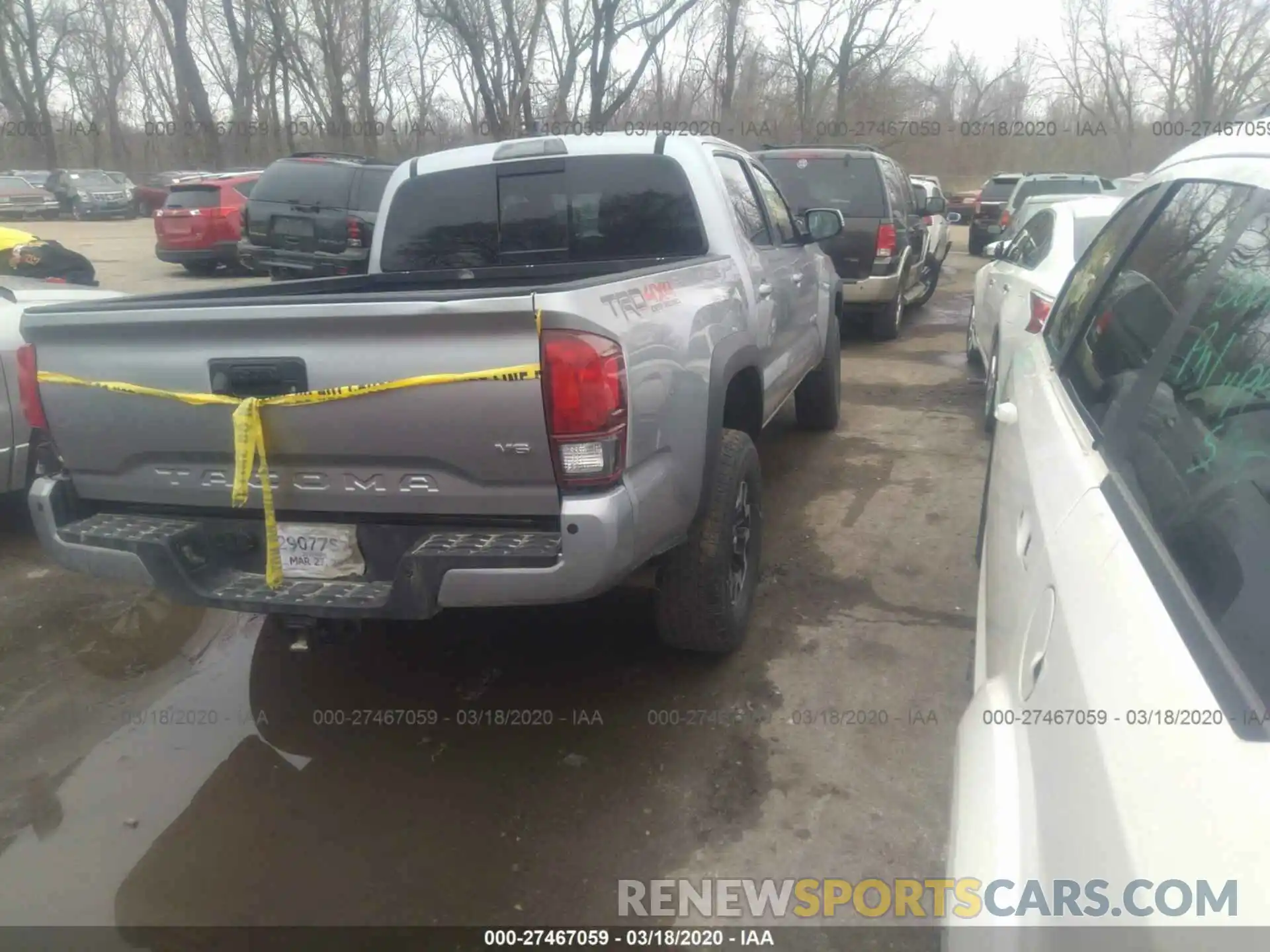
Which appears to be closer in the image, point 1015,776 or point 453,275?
point 1015,776

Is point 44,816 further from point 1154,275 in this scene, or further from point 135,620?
point 1154,275

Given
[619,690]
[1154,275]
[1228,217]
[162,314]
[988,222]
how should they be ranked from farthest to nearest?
[988,222], [619,690], [162,314], [1154,275], [1228,217]

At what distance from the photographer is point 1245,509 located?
4.12 feet

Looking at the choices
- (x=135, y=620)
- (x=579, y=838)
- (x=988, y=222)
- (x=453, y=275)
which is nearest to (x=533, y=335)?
(x=579, y=838)

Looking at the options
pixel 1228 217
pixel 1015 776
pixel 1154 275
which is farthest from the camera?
pixel 1154 275

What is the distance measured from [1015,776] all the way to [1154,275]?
4.24 feet

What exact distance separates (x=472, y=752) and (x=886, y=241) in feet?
24.3

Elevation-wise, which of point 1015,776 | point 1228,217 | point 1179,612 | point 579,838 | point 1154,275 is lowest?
point 579,838

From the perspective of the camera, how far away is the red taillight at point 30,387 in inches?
118

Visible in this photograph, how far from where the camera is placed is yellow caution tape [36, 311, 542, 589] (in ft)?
8.21

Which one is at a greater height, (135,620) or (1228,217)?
(1228,217)

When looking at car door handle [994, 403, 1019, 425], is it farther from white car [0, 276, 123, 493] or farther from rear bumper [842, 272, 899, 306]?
rear bumper [842, 272, 899, 306]

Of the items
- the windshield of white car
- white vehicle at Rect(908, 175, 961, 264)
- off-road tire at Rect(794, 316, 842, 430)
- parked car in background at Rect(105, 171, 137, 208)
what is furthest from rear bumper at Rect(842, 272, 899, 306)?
parked car in background at Rect(105, 171, 137, 208)

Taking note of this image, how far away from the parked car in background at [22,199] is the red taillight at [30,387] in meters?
31.7
